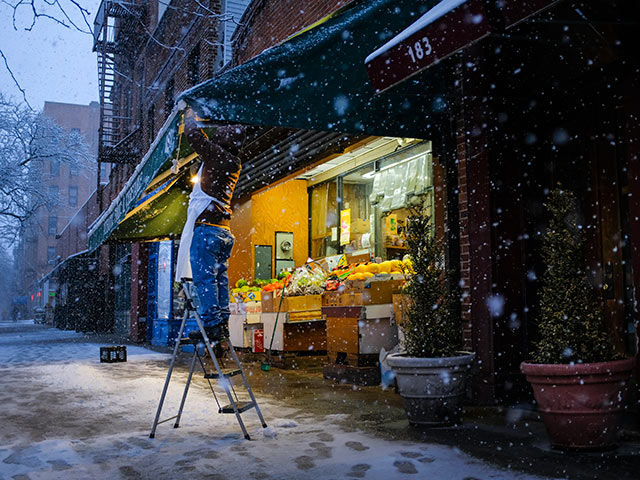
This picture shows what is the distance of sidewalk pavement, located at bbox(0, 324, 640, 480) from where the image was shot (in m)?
3.77

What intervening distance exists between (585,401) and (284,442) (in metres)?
2.21

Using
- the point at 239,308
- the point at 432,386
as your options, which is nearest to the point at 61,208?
the point at 239,308

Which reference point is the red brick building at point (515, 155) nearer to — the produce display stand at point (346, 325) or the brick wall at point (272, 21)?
the produce display stand at point (346, 325)

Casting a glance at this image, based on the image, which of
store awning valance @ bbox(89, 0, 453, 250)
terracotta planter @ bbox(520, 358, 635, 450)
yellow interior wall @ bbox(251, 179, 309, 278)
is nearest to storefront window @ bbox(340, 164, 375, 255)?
yellow interior wall @ bbox(251, 179, 309, 278)

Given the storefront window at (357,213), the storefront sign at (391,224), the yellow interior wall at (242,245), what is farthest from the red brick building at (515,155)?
the yellow interior wall at (242,245)

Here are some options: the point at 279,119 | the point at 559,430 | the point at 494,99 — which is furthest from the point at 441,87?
the point at 559,430

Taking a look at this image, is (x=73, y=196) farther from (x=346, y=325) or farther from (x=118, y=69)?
(x=346, y=325)

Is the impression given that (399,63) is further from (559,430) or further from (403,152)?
(403,152)

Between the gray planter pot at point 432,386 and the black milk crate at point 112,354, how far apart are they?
782 centimetres

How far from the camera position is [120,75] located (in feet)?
75.1

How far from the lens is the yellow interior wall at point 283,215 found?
14.3 m

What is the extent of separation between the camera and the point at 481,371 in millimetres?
6148

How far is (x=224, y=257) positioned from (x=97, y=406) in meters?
2.39

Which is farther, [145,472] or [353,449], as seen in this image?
[353,449]
